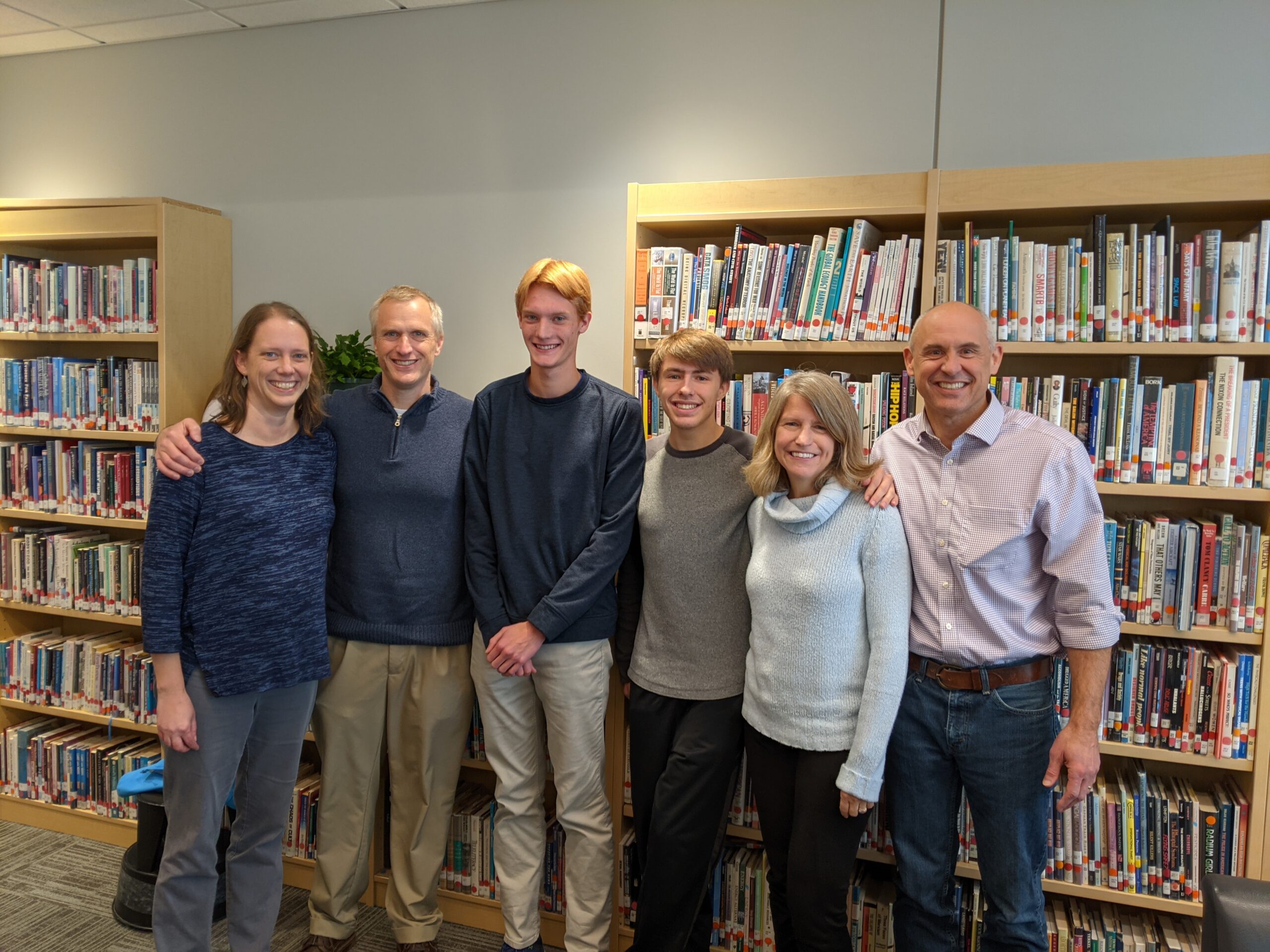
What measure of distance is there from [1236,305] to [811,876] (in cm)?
159

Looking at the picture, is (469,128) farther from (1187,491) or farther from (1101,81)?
(1187,491)

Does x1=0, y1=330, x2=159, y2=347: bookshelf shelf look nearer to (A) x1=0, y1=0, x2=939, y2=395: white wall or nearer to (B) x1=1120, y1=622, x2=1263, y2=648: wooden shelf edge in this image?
(A) x1=0, y1=0, x2=939, y2=395: white wall

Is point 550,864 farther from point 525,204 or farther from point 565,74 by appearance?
point 565,74

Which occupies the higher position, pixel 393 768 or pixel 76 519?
pixel 76 519

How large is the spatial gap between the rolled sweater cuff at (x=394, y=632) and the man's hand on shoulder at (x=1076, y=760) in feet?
4.73

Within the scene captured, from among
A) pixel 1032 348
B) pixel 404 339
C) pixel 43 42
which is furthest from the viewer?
pixel 43 42

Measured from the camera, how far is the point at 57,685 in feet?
10.7

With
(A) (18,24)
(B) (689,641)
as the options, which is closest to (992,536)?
(B) (689,641)

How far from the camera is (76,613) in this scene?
3.16 metres

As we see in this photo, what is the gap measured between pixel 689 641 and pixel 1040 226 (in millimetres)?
1458

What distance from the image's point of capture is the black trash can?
2613mm

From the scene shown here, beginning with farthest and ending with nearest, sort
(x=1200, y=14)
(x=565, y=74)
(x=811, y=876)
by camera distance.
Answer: (x=565, y=74) → (x=1200, y=14) → (x=811, y=876)

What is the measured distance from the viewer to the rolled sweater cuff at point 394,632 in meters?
2.30

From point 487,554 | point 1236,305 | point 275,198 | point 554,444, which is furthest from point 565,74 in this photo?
point 1236,305
